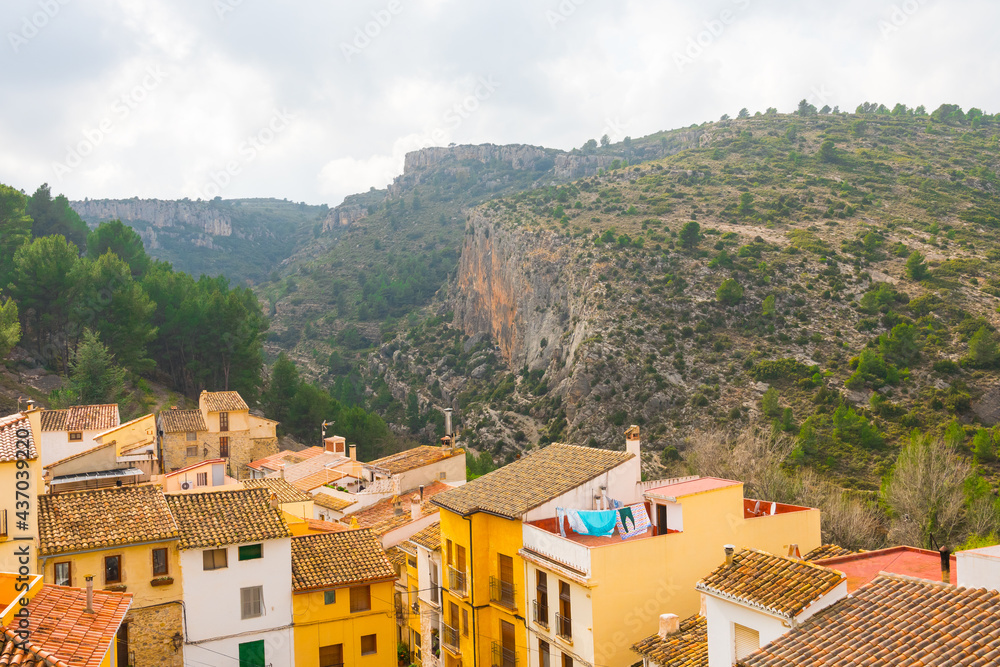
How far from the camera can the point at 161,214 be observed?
188750 millimetres

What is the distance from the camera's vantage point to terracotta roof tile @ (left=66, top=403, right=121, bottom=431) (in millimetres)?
41938

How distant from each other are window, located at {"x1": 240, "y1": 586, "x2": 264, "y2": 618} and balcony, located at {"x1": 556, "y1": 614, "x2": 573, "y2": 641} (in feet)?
31.4

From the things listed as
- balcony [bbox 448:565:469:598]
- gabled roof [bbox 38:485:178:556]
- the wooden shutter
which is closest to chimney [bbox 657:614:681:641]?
the wooden shutter

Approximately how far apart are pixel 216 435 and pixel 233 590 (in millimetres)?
32919

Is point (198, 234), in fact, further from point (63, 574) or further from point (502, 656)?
point (502, 656)

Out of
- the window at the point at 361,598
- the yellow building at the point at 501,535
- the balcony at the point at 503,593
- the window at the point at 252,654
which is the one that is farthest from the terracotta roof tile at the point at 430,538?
the window at the point at 252,654

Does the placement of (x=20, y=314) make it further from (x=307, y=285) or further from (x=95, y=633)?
(x=307, y=285)

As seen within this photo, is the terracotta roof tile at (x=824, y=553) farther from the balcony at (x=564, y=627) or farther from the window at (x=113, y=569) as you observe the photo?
the window at (x=113, y=569)

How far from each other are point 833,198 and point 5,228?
8801 centimetres

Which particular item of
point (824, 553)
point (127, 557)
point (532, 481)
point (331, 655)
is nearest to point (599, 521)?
point (532, 481)

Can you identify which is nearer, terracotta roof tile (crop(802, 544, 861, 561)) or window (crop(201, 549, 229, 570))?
terracotta roof tile (crop(802, 544, 861, 561))

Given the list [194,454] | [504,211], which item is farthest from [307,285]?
[194,454]

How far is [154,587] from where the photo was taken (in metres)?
22.1

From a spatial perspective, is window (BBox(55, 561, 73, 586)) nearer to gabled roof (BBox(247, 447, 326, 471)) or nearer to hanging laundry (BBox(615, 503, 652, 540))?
hanging laundry (BBox(615, 503, 652, 540))
